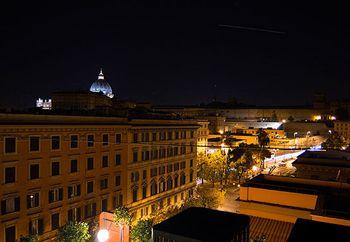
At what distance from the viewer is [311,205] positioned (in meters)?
17.5

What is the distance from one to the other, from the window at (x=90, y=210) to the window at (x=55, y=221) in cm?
299

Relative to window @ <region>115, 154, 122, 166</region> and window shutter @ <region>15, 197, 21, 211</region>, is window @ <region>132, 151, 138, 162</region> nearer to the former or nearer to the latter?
window @ <region>115, 154, 122, 166</region>

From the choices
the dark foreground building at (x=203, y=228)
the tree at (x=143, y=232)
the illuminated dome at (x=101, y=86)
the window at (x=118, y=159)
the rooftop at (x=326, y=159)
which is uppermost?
the illuminated dome at (x=101, y=86)

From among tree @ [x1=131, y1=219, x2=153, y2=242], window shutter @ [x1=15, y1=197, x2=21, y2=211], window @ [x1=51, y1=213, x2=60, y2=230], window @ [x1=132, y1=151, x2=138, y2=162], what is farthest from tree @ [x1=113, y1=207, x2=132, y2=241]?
window @ [x1=132, y1=151, x2=138, y2=162]

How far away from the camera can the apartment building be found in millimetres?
23594

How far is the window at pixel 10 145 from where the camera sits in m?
23.2

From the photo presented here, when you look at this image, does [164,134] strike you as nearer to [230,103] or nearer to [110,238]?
[110,238]

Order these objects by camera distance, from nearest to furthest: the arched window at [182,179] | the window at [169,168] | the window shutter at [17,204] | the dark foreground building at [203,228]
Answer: the dark foreground building at [203,228], the window shutter at [17,204], the window at [169,168], the arched window at [182,179]

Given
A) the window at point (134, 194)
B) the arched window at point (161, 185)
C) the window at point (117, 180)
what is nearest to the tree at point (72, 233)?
the window at point (117, 180)

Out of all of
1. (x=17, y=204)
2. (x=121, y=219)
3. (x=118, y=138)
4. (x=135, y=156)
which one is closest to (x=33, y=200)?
(x=17, y=204)

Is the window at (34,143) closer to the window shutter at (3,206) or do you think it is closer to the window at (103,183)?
the window shutter at (3,206)

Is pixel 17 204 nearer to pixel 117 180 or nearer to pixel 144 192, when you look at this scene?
pixel 117 180

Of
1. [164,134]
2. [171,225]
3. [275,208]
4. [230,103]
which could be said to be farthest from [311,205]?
[230,103]

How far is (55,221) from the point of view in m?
26.5
